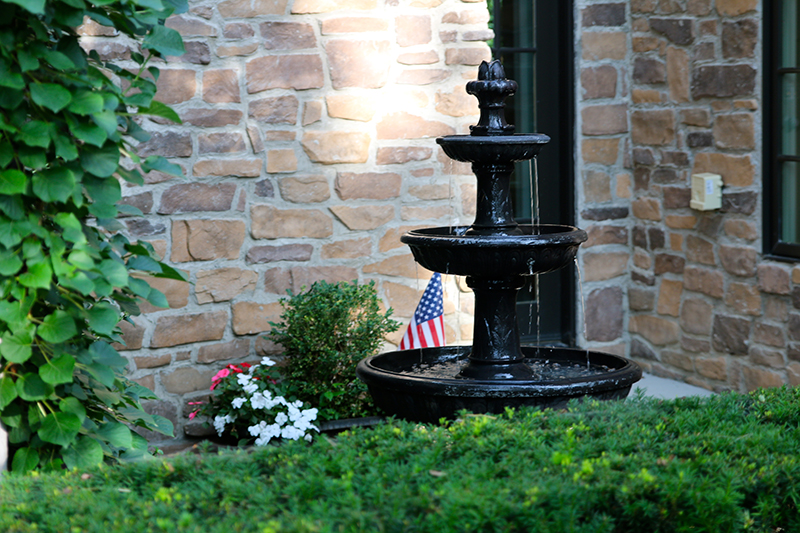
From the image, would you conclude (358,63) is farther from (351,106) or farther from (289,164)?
(289,164)

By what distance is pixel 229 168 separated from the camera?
4.08 metres

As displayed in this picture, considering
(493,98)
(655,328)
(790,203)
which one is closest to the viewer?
(493,98)

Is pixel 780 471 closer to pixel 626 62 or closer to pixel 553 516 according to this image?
pixel 553 516

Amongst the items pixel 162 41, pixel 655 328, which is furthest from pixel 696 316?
pixel 162 41

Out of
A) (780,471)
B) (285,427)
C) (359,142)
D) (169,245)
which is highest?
(359,142)

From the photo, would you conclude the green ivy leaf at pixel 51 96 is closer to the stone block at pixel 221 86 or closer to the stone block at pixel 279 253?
the stone block at pixel 221 86

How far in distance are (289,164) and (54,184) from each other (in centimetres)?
227

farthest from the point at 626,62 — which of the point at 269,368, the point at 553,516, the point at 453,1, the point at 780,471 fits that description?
the point at 553,516

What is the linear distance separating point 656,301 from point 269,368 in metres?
2.34

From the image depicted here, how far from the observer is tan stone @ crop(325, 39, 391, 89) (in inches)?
167

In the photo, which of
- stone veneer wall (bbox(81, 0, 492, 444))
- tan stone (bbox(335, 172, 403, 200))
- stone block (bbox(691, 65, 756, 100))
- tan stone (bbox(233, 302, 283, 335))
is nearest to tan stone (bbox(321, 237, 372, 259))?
stone veneer wall (bbox(81, 0, 492, 444))

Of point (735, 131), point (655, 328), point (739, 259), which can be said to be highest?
point (735, 131)

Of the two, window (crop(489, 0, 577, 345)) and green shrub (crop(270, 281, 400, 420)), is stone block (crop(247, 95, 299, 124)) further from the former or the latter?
window (crop(489, 0, 577, 345))

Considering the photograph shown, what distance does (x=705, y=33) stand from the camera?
457 cm
